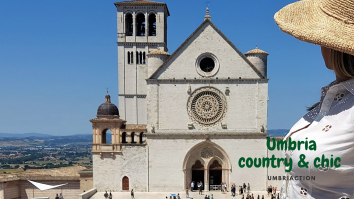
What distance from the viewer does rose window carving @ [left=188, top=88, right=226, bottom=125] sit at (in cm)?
3144

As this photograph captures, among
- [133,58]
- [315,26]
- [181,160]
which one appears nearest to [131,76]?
[133,58]

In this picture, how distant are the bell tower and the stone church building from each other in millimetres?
9564

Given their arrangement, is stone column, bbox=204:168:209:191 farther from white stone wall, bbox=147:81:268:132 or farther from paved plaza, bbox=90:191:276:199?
white stone wall, bbox=147:81:268:132

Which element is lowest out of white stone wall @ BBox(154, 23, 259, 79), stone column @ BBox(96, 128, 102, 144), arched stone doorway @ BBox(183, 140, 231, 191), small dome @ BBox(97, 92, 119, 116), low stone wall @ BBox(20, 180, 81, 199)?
low stone wall @ BBox(20, 180, 81, 199)

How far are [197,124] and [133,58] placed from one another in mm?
13092

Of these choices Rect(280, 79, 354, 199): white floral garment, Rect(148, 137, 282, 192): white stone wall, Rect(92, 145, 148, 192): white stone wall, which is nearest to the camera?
Rect(280, 79, 354, 199): white floral garment

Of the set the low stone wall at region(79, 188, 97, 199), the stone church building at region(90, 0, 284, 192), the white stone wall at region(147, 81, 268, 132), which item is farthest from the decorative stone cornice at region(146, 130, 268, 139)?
the low stone wall at region(79, 188, 97, 199)

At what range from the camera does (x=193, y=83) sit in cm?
3130

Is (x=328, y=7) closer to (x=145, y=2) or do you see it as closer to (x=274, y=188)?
(x=274, y=188)

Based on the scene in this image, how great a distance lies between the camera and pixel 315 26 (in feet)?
8.09

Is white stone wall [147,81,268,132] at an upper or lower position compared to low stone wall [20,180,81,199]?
upper

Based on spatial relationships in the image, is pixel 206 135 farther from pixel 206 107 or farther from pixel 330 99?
pixel 330 99

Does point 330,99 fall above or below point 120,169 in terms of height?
above

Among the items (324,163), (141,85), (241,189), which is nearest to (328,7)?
(324,163)
